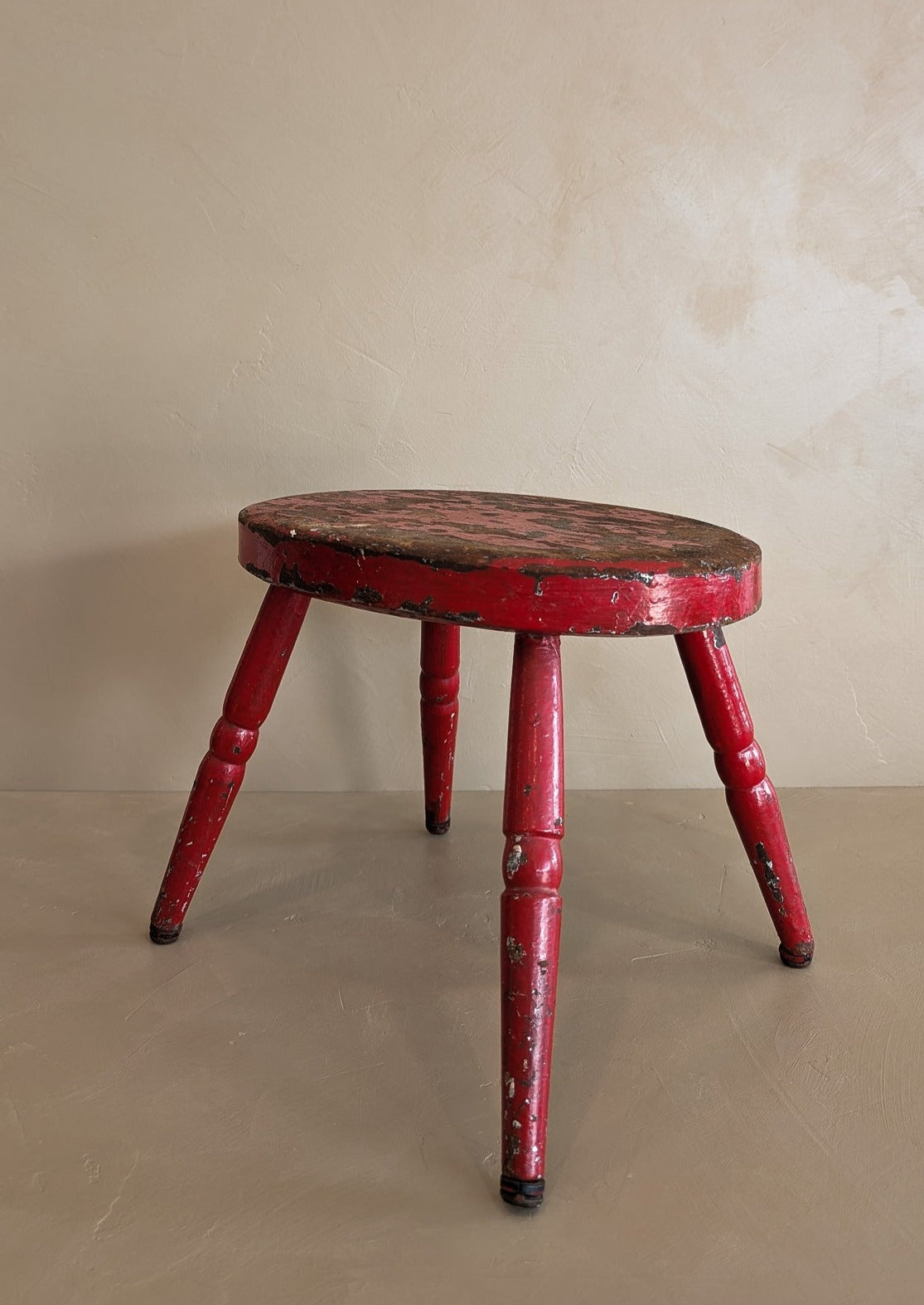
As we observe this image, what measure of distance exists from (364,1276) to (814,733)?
988mm

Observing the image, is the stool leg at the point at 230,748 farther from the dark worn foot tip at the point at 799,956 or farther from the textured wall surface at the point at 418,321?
the dark worn foot tip at the point at 799,956

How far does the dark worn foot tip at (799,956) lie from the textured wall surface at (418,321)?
1.48 ft

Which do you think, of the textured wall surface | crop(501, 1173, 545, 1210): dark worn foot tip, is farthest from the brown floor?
the textured wall surface

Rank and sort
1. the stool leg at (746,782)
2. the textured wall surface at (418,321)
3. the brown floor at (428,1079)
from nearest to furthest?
the brown floor at (428,1079) → the stool leg at (746,782) → the textured wall surface at (418,321)

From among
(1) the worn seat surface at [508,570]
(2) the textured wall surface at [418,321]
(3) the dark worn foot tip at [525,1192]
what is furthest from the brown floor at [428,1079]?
(1) the worn seat surface at [508,570]

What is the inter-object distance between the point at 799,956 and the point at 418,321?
788mm

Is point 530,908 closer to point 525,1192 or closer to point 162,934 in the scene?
point 525,1192

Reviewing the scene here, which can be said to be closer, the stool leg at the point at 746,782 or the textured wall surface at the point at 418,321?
the stool leg at the point at 746,782

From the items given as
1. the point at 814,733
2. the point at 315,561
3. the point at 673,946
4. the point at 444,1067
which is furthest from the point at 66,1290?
the point at 814,733

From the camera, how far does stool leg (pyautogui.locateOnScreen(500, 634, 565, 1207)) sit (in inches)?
28.3

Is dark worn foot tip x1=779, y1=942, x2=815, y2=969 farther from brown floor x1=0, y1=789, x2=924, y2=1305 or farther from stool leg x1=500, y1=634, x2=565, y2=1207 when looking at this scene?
stool leg x1=500, y1=634, x2=565, y2=1207

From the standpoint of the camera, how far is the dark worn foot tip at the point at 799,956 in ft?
3.29

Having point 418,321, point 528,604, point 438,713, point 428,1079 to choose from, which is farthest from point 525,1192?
point 418,321

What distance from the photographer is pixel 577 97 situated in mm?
1223
